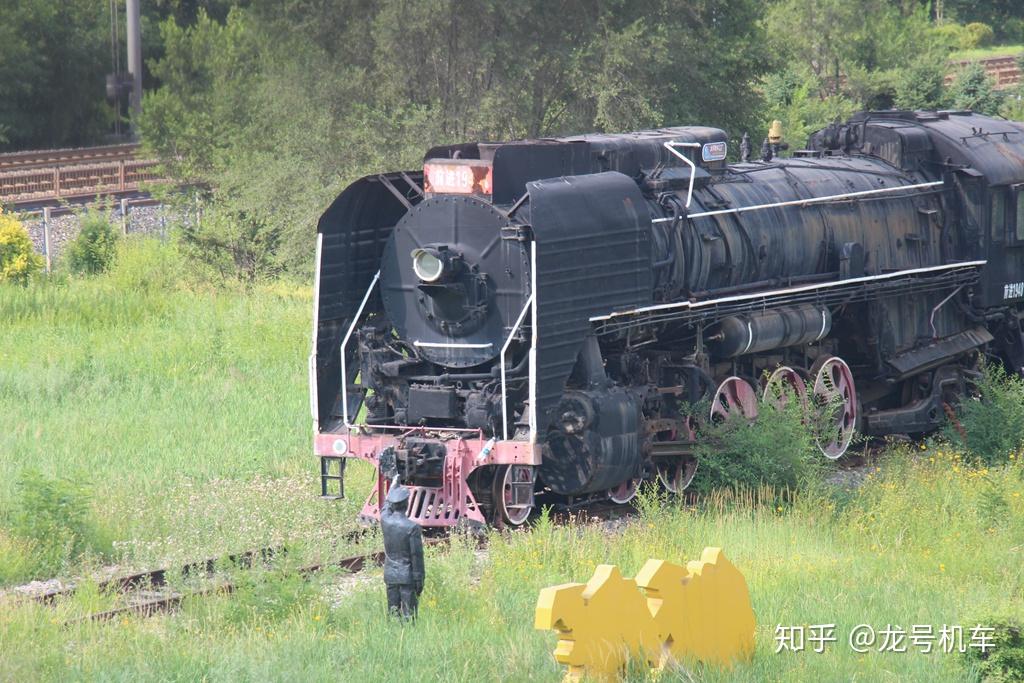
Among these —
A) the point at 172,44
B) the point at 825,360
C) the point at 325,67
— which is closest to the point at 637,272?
the point at 825,360

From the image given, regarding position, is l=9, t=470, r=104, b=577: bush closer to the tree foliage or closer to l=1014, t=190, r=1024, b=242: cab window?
l=1014, t=190, r=1024, b=242: cab window

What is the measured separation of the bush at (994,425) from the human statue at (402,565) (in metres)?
8.52

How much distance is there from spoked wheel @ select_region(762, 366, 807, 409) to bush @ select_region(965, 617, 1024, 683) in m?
6.05

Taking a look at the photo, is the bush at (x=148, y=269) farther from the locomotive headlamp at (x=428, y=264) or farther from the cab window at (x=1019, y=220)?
the cab window at (x=1019, y=220)

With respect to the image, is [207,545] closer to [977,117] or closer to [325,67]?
[977,117]

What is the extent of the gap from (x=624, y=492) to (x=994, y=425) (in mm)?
5018

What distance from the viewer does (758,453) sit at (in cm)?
1422

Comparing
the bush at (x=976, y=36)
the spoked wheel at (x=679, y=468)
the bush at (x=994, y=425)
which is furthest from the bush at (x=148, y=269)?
the bush at (x=976, y=36)

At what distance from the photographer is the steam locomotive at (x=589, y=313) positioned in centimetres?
1305

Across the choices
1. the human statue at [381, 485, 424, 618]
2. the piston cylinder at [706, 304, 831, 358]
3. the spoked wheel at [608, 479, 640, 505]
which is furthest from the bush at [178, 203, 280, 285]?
the human statue at [381, 485, 424, 618]

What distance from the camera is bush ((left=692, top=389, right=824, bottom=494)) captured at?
560 inches

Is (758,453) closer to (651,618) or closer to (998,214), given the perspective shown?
(651,618)

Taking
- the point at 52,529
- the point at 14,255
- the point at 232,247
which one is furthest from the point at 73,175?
the point at 52,529

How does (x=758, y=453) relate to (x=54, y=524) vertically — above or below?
above
